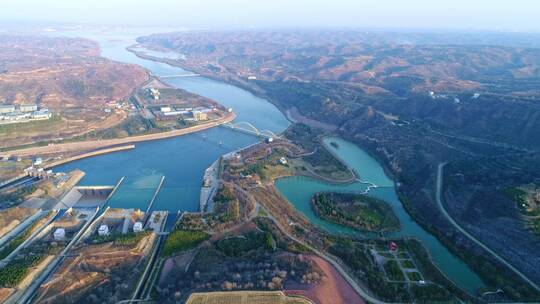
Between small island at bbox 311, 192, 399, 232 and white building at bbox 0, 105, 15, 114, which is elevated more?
white building at bbox 0, 105, 15, 114

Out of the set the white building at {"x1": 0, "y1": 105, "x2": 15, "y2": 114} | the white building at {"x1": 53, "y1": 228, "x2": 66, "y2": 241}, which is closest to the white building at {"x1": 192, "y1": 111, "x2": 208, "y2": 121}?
the white building at {"x1": 0, "y1": 105, "x2": 15, "y2": 114}

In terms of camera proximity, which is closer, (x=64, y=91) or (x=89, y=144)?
(x=89, y=144)

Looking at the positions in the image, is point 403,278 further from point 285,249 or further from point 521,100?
point 521,100

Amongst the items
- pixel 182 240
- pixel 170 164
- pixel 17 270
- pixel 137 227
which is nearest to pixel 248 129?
pixel 170 164

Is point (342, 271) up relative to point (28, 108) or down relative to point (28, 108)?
down

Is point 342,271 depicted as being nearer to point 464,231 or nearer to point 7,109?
point 464,231

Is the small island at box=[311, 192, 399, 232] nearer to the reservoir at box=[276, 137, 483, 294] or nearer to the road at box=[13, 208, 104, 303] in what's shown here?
the reservoir at box=[276, 137, 483, 294]

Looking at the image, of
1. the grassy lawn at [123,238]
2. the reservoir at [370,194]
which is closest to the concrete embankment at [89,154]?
the grassy lawn at [123,238]
